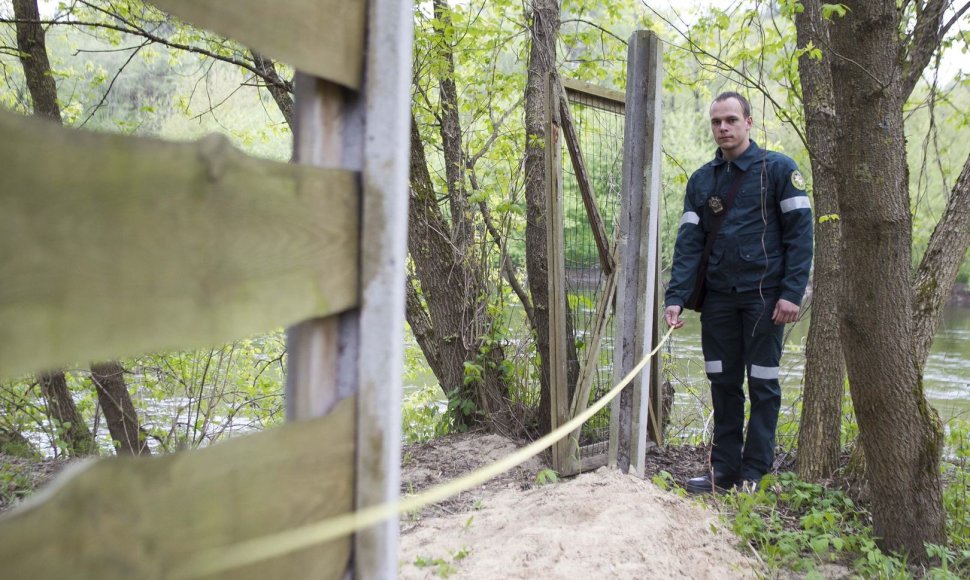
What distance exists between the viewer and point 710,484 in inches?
178

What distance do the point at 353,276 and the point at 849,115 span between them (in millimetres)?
2825

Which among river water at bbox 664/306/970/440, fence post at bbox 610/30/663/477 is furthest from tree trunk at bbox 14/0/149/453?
river water at bbox 664/306/970/440

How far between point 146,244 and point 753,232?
397 cm

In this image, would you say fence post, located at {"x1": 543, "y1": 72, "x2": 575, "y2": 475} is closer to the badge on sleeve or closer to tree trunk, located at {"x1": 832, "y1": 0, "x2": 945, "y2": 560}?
the badge on sleeve

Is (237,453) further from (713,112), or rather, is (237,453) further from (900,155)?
(713,112)

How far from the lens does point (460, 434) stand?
5.71m

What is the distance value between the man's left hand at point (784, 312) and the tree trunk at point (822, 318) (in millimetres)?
787

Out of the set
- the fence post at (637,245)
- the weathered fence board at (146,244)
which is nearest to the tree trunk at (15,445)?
the fence post at (637,245)

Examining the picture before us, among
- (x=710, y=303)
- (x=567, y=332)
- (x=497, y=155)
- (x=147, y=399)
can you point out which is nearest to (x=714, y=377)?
(x=710, y=303)

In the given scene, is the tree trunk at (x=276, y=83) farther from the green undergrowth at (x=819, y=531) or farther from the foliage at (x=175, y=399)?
the green undergrowth at (x=819, y=531)

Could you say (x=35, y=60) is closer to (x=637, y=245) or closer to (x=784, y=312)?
Result: (x=637, y=245)

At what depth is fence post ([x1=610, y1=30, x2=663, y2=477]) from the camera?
3.85m

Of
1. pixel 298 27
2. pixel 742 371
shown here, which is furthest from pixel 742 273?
pixel 298 27

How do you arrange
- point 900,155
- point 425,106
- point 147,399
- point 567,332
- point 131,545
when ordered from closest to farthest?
1. point 131,545
2. point 900,155
3. point 567,332
4. point 425,106
5. point 147,399
